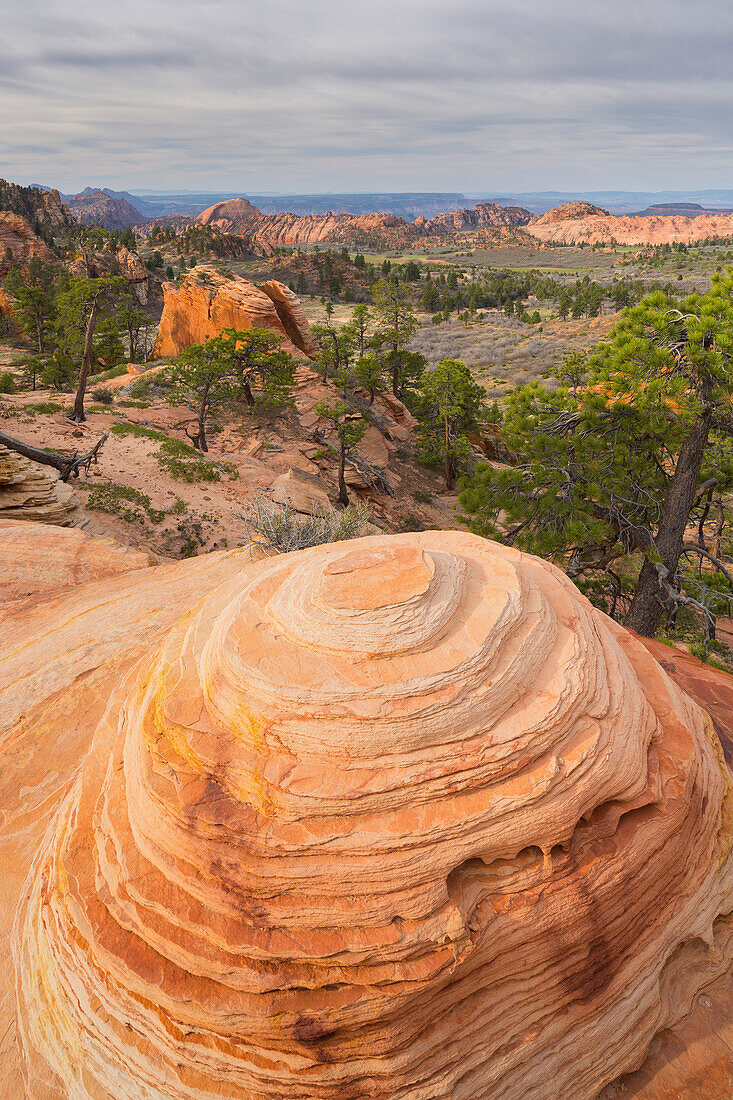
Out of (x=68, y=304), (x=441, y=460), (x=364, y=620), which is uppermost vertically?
(x=68, y=304)

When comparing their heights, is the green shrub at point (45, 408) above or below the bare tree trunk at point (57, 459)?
above

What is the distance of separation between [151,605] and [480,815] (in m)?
7.39

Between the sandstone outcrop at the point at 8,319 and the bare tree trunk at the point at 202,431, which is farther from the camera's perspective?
the sandstone outcrop at the point at 8,319

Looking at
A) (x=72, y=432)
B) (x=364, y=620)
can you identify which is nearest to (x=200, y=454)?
(x=72, y=432)

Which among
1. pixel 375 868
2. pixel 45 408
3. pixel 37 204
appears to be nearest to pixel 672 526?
pixel 375 868

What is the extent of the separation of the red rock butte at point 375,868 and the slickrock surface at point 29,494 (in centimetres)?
1142

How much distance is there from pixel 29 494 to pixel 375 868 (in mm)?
15581

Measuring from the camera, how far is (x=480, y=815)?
183 inches

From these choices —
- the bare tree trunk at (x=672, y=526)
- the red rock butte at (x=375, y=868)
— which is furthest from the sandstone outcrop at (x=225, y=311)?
the red rock butte at (x=375, y=868)

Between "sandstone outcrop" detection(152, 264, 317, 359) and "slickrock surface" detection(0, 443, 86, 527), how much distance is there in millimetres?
25579

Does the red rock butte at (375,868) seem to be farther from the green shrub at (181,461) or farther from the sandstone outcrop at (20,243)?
the sandstone outcrop at (20,243)

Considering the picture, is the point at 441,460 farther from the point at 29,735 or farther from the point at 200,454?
the point at 29,735

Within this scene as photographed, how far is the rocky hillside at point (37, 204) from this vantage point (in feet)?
356

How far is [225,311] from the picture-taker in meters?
39.9
